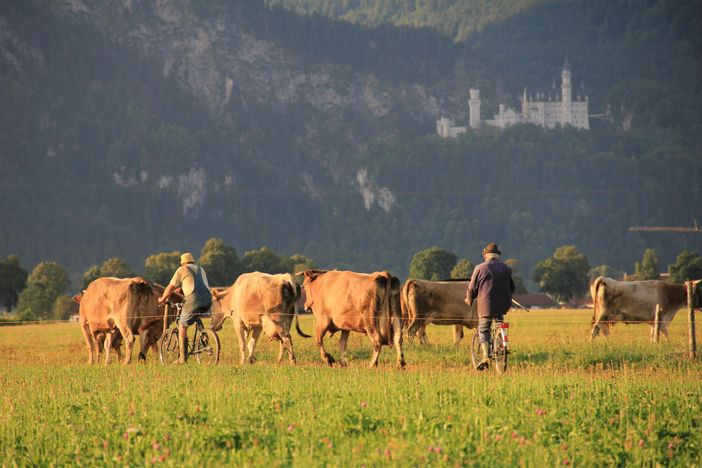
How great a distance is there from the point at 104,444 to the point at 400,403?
4602 mm

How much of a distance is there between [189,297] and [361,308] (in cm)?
358

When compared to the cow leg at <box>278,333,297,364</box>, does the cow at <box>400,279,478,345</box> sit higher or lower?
higher

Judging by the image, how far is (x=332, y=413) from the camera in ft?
58.7

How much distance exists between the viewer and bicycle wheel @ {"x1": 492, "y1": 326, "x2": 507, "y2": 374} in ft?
82.2

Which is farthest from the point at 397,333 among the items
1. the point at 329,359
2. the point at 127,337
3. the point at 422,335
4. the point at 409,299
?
the point at 409,299

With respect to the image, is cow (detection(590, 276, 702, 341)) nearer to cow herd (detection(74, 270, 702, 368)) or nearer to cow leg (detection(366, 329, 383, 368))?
cow herd (detection(74, 270, 702, 368))

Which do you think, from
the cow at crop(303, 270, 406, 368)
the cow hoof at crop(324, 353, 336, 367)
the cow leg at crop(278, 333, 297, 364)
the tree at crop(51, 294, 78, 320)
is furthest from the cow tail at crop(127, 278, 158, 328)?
the tree at crop(51, 294, 78, 320)


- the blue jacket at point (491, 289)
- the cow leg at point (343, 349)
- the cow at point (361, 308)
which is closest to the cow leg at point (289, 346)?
the cow at point (361, 308)

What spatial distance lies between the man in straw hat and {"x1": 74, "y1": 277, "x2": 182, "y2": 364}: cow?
1651 mm

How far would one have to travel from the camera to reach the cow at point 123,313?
101ft

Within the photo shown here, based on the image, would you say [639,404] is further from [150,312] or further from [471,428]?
[150,312]

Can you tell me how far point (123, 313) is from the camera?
1211 inches

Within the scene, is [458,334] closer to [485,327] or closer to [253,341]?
[253,341]

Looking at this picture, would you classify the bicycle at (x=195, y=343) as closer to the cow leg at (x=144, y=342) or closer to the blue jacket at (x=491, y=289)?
the cow leg at (x=144, y=342)
